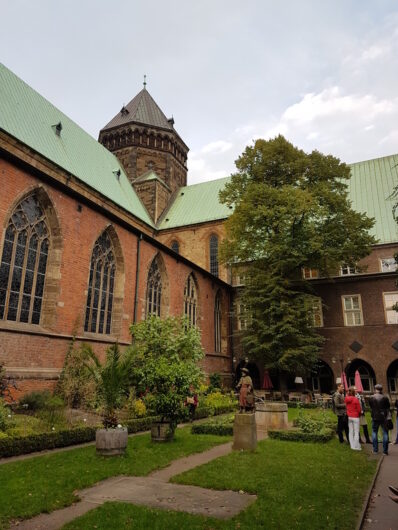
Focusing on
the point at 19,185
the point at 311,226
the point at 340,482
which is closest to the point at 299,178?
the point at 311,226

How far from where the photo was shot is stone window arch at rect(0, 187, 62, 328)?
1393 cm

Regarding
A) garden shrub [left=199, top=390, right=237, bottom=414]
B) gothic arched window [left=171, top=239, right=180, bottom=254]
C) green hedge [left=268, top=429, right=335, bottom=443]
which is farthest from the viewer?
gothic arched window [left=171, top=239, right=180, bottom=254]

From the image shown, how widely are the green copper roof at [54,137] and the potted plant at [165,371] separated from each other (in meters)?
12.9

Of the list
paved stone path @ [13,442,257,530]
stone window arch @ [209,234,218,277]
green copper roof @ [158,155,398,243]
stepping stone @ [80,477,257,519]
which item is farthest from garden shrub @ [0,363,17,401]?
green copper roof @ [158,155,398,243]

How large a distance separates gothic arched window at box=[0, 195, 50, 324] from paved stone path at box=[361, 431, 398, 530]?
1207 centimetres

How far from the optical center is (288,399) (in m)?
24.0

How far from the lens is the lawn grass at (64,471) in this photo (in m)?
5.43

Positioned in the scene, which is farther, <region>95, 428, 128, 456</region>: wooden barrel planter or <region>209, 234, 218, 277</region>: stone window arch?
<region>209, 234, 218, 277</region>: stone window arch

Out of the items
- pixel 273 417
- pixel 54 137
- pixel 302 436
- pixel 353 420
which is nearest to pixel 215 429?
pixel 273 417

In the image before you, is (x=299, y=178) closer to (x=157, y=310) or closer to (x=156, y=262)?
(x=156, y=262)

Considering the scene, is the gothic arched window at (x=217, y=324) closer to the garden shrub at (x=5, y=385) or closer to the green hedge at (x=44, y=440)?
the garden shrub at (x=5, y=385)

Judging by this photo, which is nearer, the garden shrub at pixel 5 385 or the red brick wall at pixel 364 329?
the garden shrub at pixel 5 385

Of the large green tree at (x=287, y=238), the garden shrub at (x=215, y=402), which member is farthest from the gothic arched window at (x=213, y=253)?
the garden shrub at (x=215, y=402)

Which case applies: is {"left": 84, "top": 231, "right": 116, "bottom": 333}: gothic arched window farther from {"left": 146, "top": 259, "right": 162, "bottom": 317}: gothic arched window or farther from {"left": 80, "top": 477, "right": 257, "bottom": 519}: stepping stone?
{"left": 80, "top": 477, "right": 257, "bottom": 519}: stepping stone
